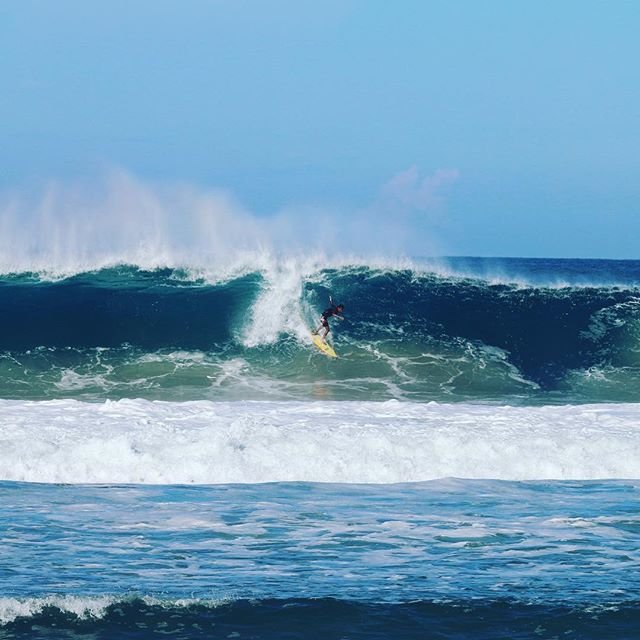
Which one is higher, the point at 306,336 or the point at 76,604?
the point at 306,336

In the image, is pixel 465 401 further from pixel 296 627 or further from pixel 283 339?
pixel 296 627

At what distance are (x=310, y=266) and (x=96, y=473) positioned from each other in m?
14.2

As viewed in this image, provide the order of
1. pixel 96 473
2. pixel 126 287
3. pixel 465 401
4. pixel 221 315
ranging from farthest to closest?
pixel 126 287 < pixel 221 315 < pixel 465 401 < pixel 96 473

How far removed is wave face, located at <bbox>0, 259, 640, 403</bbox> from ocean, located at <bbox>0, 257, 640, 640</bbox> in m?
0.08

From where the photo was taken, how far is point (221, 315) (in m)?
20.1

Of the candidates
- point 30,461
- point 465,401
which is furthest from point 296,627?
point 465,401

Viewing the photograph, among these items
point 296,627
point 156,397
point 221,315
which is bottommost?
point 296,627

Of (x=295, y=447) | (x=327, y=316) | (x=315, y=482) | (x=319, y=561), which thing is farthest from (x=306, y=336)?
(x=319, y=561)

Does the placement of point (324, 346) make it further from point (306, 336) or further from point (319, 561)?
point (319, 561)

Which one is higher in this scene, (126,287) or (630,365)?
(126,287)

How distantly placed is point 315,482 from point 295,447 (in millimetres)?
712

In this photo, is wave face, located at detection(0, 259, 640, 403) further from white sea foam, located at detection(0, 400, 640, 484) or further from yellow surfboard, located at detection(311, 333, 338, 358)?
white sea foam, located at detection(0, 400, 640, 484)

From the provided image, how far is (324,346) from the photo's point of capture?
18.3 meters

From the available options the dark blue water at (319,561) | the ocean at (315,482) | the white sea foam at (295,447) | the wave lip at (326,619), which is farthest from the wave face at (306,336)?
the wave lip at (326,619)
